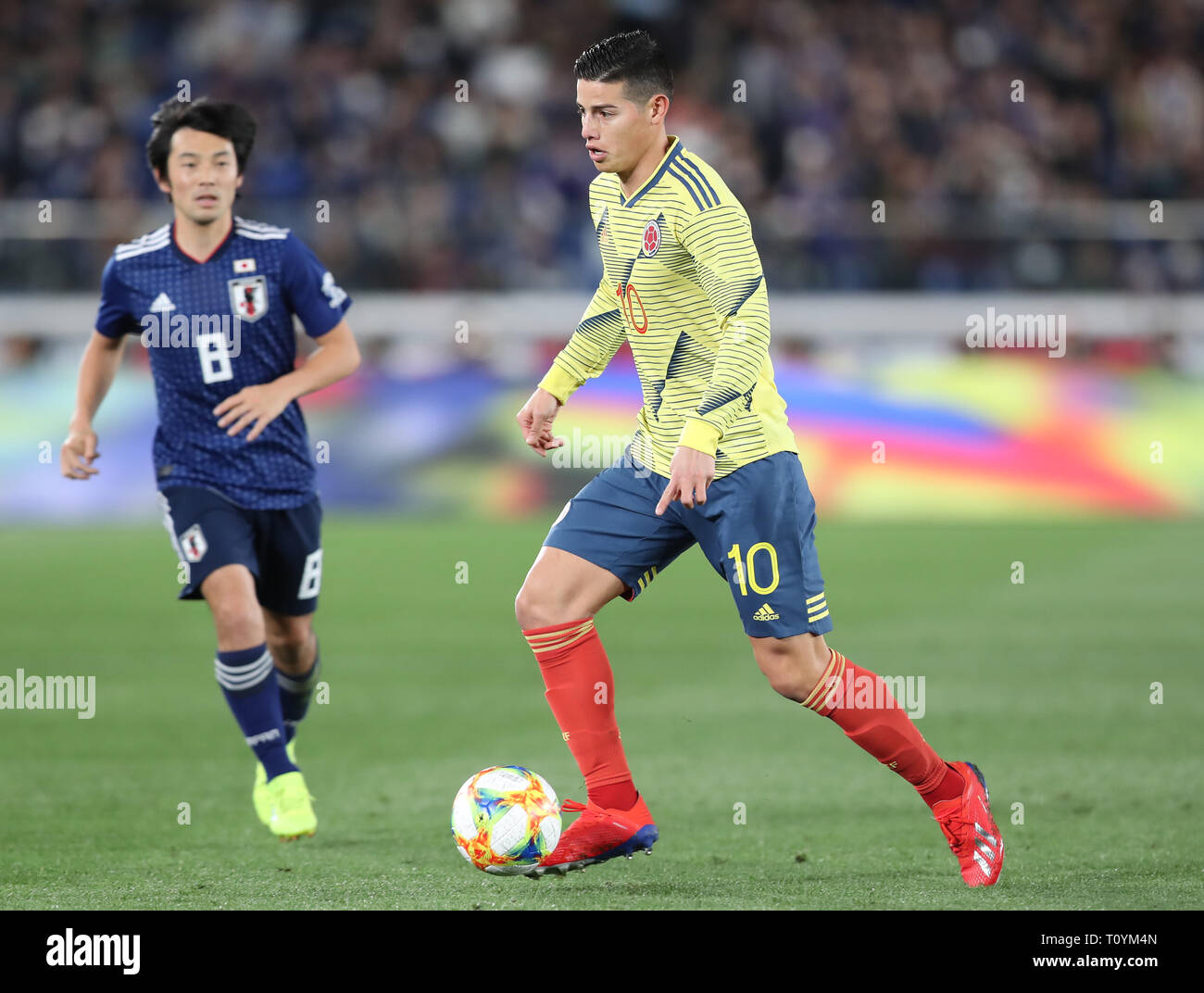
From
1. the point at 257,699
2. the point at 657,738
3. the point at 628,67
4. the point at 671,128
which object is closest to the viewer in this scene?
the point at 628,67

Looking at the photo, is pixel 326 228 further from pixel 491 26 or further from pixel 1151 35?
pixel 1151 35

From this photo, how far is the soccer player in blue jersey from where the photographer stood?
577cm

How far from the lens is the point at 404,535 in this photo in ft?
48.6

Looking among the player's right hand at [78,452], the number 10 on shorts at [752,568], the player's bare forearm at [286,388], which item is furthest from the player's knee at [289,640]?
the number 10 on shorts at [752,568]

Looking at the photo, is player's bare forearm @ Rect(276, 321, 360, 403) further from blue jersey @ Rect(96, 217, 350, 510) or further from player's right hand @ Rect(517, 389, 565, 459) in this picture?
player's right hand @ Rect(517, 389, 565, 459)

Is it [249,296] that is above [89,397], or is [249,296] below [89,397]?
above

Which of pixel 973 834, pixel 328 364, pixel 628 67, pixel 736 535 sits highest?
pixel 628 67

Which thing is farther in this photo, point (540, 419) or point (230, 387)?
point (230, 387)

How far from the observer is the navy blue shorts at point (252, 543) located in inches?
226

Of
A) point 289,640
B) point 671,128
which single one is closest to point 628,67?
point 289,640

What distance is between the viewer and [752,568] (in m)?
4.84

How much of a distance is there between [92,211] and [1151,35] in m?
12.1

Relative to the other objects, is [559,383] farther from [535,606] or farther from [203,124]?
[203,124]

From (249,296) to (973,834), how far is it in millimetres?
2969
